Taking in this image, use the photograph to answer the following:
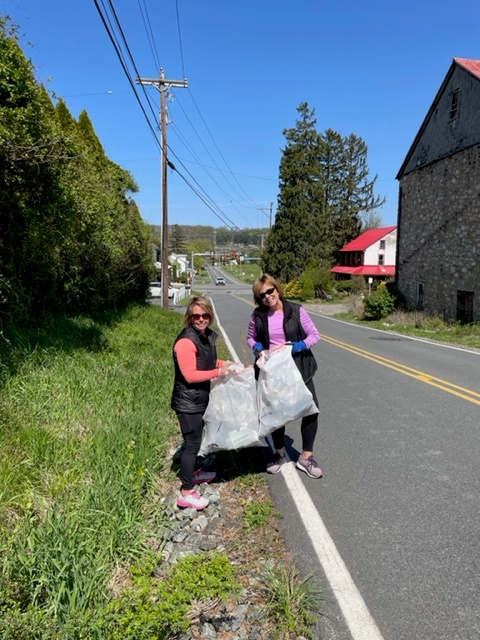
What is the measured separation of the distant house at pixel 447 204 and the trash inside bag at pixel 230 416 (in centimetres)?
1598

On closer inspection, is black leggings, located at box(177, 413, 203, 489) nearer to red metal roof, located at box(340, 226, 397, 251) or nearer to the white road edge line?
the white road edge line

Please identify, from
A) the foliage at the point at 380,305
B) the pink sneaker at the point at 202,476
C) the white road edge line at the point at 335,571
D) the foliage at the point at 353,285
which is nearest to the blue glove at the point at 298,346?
the white road edge line at the point at 335,571

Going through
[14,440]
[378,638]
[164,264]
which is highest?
[164,264]

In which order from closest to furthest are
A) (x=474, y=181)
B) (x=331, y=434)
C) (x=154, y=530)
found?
(x=154, y=530) → (x=331, y=434) → (x=474, y=181)

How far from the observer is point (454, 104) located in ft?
62.2

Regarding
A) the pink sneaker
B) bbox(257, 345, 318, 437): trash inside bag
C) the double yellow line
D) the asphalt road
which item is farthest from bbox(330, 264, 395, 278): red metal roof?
the pink sneaker

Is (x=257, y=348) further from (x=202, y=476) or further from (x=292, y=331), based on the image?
(x=202, y=476)

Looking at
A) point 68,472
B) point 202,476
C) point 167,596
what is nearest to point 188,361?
point 202,476

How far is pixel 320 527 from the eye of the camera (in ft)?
10.6

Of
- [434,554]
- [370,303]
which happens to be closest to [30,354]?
[434,554]

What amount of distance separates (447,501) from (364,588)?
1325 millimetres

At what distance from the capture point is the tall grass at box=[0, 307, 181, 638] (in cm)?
234

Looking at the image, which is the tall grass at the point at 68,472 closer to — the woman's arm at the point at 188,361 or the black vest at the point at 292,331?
the woman's arm at the point at 188,361

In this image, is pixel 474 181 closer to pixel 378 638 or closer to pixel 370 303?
pixel 370 303
